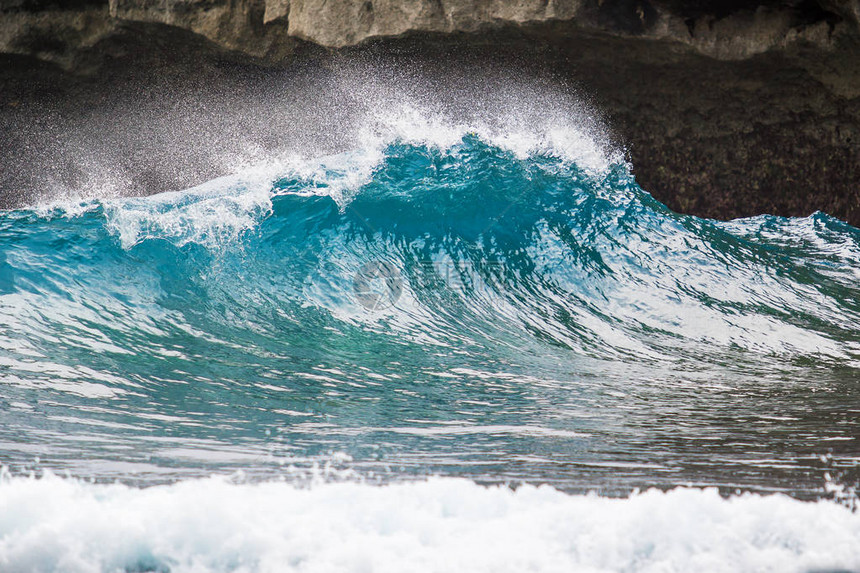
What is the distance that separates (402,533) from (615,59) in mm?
4210

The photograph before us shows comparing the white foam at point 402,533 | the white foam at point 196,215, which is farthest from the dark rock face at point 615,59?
the white foam at point 402,533

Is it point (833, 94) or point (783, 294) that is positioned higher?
point (833, 94)

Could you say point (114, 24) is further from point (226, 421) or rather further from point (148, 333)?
point (226, 421)

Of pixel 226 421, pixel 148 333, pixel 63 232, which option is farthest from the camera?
pixel 63 232

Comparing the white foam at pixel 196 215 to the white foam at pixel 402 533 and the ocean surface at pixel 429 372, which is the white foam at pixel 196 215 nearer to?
the ocean surface at pixel 429 372

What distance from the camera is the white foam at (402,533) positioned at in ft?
4.20

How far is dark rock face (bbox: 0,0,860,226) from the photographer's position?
4.57 meters

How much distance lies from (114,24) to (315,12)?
1.53 metres

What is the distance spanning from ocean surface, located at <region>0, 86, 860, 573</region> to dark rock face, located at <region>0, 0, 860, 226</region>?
0.33m

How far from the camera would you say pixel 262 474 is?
6.02 ft

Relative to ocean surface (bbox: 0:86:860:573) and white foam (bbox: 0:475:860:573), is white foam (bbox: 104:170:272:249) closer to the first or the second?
ocean surface (bbox: 0:86:860:573)

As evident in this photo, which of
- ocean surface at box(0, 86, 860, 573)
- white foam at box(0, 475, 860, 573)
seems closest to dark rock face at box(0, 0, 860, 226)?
ocean surface at box(0, 86, 860, 573)

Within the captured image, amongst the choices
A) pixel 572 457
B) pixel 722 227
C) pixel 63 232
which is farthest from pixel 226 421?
pixel 722 227

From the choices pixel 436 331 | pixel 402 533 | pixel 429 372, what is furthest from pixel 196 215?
pixel 402 533
